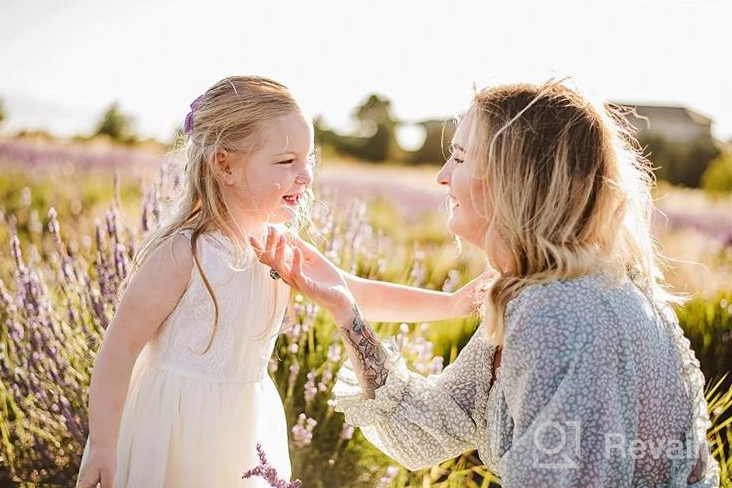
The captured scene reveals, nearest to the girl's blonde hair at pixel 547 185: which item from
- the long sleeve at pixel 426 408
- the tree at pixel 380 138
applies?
the long sleeve at pixel 426 408

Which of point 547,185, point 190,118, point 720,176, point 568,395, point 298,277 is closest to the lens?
point 568,395

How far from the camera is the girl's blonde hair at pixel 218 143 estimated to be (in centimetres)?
224

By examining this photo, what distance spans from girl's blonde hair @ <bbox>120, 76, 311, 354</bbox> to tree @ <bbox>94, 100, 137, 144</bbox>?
9.19m

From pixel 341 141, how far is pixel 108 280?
11.0 metres

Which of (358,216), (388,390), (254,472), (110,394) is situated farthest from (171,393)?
(358,216)

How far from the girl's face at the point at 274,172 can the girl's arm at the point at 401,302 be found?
41 centimetres

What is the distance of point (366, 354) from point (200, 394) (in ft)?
1.37

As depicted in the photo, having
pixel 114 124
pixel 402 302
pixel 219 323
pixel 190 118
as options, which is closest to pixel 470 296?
pixel 402 302

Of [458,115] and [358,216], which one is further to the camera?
[358,216]

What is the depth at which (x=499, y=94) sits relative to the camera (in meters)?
2.11

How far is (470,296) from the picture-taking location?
8.46 ft

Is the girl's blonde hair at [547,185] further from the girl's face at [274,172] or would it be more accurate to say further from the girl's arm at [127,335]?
the girl's arm at [127,335]

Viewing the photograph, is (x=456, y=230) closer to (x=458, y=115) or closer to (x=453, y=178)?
(x=453, y=178)

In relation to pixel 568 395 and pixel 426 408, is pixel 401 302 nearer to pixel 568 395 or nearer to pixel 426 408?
pixel 426 408
